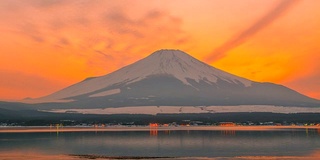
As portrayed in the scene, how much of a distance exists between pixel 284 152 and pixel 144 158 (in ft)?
47.4

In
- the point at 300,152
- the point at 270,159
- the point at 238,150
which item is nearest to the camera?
the point at 270,159

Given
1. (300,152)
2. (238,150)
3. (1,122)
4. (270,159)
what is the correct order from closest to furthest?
(270,159), (300,152), (238,150), (1,122)

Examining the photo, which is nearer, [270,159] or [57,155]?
[270,159]

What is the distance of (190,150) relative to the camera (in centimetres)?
5353

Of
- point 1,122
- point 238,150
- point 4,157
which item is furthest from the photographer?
point 1,122

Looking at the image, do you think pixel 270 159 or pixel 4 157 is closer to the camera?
pixel 270 159

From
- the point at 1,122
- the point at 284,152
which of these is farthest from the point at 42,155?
the point at 1,122

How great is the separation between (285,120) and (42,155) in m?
163

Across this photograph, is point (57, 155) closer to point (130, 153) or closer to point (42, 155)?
point (42, 155)

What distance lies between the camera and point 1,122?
198250mm

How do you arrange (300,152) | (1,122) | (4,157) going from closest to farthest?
(4,157) → (300,152) → (1,122)

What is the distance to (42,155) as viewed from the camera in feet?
159

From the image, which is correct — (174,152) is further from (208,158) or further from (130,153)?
(208,158)

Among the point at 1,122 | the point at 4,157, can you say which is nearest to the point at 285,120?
the point at 1,122
